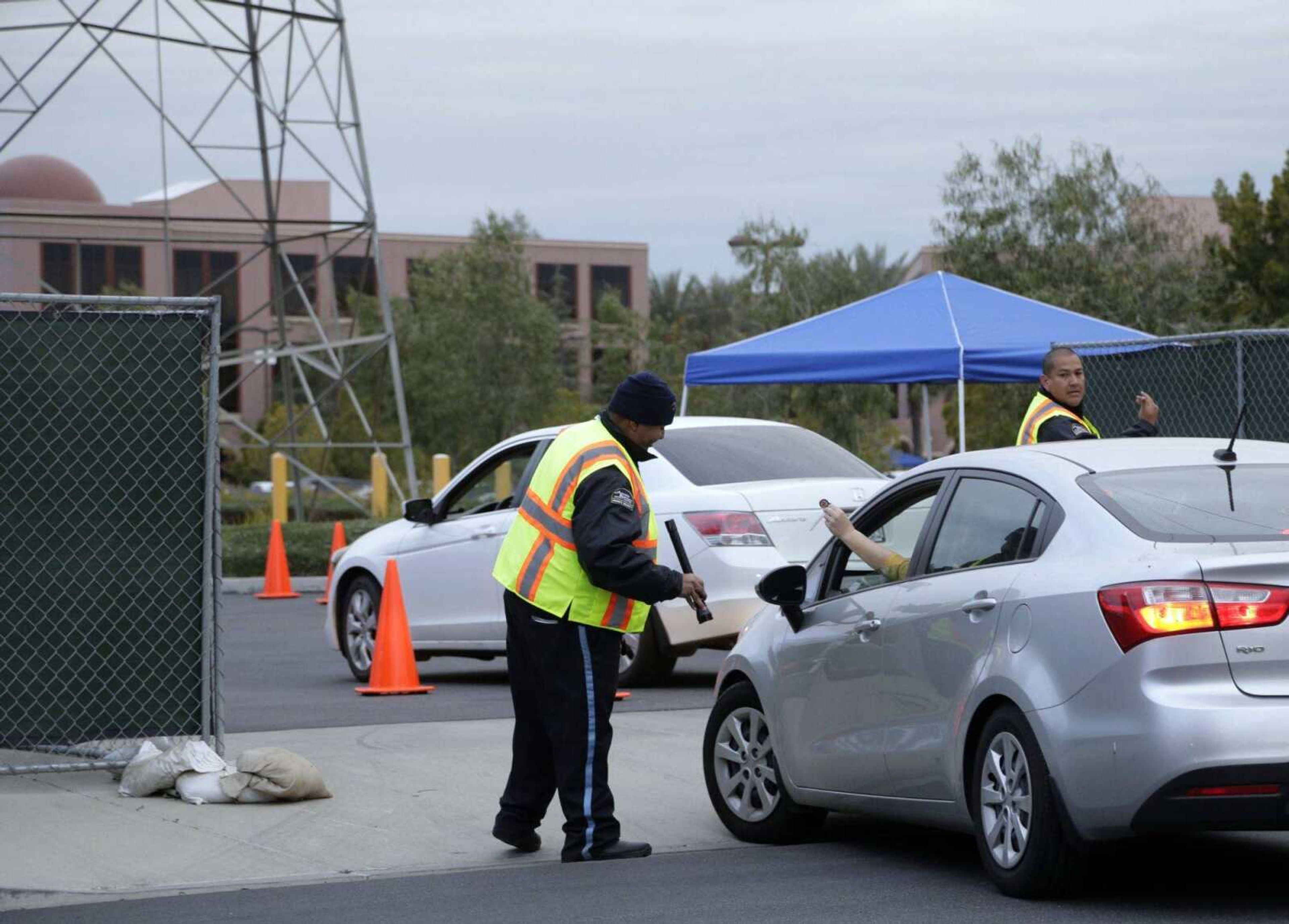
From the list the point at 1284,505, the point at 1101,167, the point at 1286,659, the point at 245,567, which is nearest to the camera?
the point at 1286,659

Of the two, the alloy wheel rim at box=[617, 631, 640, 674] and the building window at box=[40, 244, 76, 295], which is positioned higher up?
the building window at box=[40, 244, 76, 295]

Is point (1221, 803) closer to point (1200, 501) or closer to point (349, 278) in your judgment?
point (1200, 501)

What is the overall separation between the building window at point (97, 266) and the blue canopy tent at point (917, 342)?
126 feet

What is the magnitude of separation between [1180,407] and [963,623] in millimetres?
6036

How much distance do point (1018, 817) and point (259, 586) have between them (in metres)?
17.9

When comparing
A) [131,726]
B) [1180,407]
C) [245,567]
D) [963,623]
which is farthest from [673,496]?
[245,567]

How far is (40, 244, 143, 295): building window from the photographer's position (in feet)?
185

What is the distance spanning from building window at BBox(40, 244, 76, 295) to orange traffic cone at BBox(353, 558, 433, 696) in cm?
4032

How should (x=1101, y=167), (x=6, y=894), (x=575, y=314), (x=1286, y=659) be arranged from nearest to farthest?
(x=1286, y=659) < (x=6, y=894) < (x=1101, y=167) < (x=575, y=314)

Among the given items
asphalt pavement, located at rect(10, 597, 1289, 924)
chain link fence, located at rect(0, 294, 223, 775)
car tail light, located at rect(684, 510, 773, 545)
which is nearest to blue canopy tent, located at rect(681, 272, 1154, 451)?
car tail light, located at rect(684, 510, 773, 545)

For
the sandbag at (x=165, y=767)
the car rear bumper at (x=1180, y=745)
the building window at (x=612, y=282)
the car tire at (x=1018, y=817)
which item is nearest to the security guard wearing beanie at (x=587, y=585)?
the car tire at (x=1018, y=817)

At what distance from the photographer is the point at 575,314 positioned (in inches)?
3159

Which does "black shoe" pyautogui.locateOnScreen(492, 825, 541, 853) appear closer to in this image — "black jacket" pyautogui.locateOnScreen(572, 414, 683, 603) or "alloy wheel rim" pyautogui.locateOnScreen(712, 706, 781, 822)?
"alloy wheel rim" pyautogui.locateOnScreen(712, 706, 781, 822)

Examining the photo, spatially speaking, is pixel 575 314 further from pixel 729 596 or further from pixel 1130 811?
pixel 1130 811
